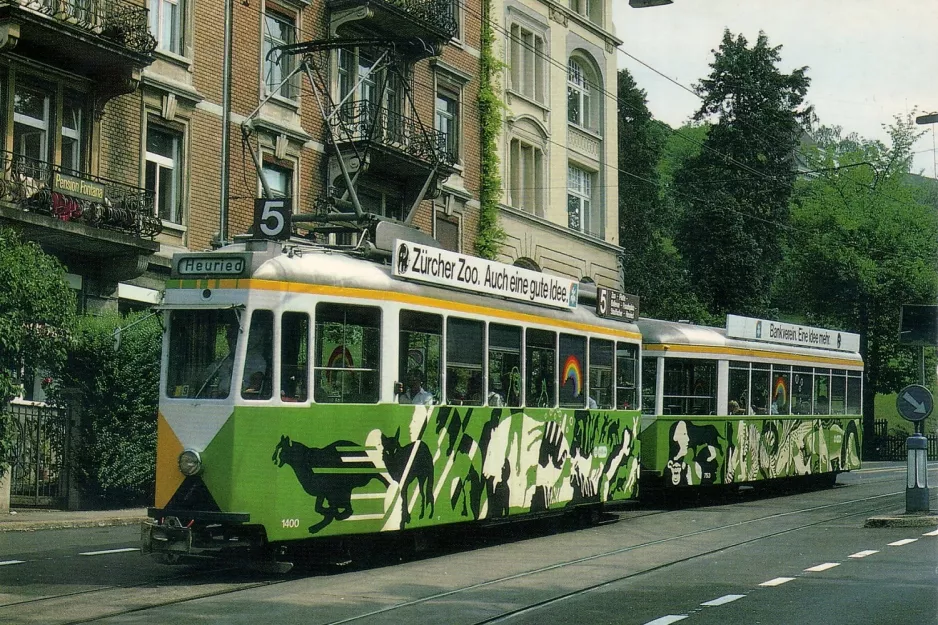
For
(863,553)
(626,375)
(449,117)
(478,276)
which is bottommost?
(863,553)

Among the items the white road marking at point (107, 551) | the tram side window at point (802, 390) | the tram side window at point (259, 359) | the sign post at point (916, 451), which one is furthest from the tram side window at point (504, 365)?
the tram side window at point (802, 390)

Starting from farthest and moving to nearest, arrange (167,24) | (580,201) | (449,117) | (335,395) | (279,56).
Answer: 1. (580,201)
2. (449,117)
3. (279,56)
4. (167,24)
5. (335,395)

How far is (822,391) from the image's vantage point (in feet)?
83.3

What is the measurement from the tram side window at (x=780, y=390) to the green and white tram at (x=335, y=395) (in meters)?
9.13

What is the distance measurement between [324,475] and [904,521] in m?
8.21

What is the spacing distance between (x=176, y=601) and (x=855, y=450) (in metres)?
19.3

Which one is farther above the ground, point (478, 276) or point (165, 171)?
point (165, 171)

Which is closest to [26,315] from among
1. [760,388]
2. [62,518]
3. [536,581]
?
[62,518]

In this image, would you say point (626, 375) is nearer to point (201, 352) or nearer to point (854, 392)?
point (201, 352)

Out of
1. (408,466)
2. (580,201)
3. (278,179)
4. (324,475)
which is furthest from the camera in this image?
(580,201)

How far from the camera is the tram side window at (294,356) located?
1201 centimetres

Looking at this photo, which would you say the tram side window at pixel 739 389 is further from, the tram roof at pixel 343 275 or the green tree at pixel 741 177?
the green tree at pixel 741 177

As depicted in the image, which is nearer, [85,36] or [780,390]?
[85,36]

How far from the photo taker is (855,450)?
88.5 feet
